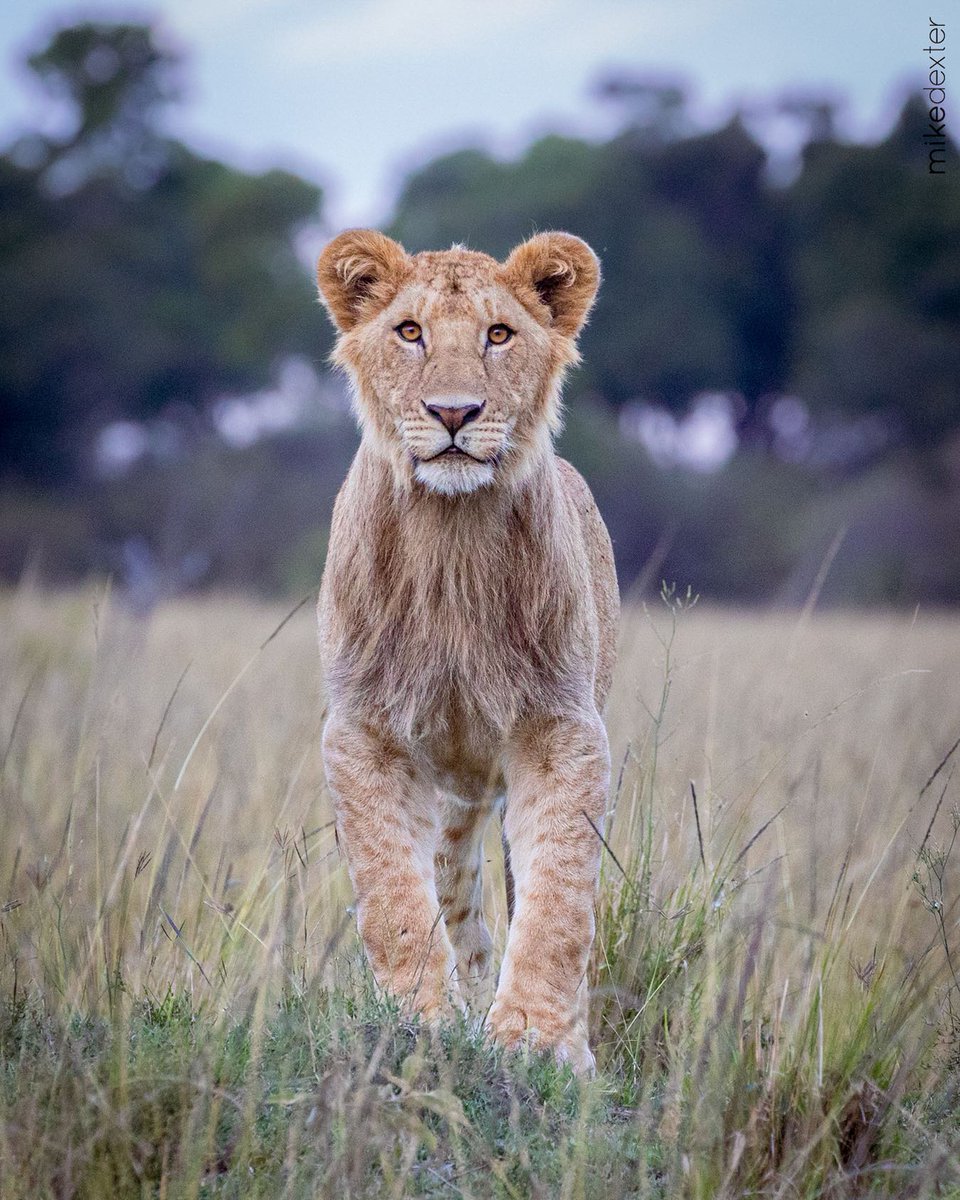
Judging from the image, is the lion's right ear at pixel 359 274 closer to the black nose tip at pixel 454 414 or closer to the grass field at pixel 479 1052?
the black nose tip at pixel 454 414

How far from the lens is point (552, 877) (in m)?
3.72

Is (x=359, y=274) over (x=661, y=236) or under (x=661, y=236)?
under

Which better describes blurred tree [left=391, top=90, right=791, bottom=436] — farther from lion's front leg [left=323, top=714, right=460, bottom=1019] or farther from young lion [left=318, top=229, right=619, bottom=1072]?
lion's front leg [left=323, top=714, right=460, bottom=1019]

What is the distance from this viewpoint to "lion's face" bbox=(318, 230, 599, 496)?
3736 mm

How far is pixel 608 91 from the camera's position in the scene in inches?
1326

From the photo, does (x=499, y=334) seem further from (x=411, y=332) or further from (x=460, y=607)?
(x=460, y=607)

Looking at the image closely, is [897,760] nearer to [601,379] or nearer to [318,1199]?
[318,1199]

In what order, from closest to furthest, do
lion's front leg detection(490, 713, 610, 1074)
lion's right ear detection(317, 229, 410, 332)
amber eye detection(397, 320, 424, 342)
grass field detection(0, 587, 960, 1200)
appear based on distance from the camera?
grass field detection(0, 587, 960, 1200), lion's front leg detection(490, 713, 610, 1074), amber eye detection(397, 320, 424, 342), lion's right ear detection(317, 229, 410, 332)

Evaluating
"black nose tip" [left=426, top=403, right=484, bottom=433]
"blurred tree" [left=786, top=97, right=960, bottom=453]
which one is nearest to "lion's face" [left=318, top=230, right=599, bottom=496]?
"black nose tip" [left=426, top=403, right=484, bottom=433]

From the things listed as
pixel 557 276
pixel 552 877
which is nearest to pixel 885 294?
pixel 557 276

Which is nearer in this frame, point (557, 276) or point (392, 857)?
point (392, 857)

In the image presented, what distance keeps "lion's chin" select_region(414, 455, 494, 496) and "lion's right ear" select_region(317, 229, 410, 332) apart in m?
0.72

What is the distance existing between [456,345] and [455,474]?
393 millimetres

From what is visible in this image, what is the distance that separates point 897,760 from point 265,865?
369cm
